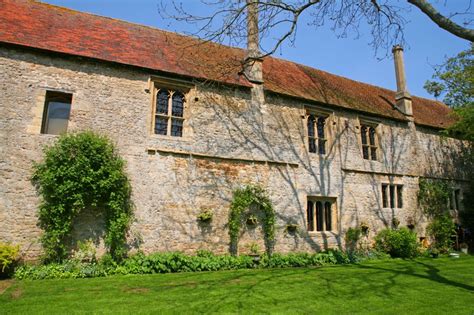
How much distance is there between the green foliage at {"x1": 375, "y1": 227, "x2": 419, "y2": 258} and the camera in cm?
1417

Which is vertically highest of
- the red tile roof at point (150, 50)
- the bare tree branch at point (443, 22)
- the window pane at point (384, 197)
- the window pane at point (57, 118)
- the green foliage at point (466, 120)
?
the red tile roof at point (150, 50)

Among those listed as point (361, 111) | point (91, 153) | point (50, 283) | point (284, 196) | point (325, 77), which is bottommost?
point (50, 283)

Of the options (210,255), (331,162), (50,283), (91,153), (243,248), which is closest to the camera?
(50,283)

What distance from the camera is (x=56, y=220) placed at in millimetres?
9078

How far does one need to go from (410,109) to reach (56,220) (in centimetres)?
1785

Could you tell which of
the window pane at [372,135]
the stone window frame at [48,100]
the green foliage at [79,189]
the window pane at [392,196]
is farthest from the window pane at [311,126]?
the stone window frame at [48,100]

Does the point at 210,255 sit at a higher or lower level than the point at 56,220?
lower

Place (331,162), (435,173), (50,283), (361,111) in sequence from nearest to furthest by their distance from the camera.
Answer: (50,283)
(331,162)
(361,111)
(435,173)

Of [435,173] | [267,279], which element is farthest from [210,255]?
[435,173]

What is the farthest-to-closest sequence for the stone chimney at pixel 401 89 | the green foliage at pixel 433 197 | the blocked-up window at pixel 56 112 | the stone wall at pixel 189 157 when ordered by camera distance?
the stone chimney at pixel 401 89, the green foliage at pixel 433 197, the blocked-up window at pixel 56 112, the stone wall at pixel 189 157

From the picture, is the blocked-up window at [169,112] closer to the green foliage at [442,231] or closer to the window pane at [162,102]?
the window pane at [162,102]

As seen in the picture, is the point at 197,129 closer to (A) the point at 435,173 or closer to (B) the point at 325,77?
(B) the point at 325,77

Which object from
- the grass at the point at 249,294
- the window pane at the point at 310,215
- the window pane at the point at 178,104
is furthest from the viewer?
the window pane at the point at 310,215

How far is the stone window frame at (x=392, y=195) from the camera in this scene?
1555cm
